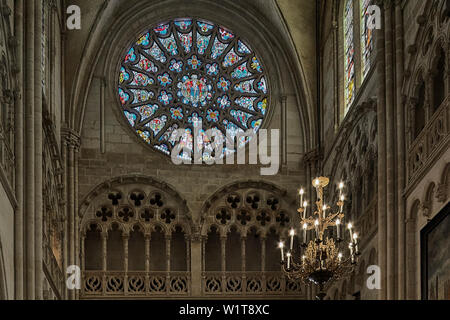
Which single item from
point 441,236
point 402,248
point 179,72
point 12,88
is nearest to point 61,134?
point 179,72

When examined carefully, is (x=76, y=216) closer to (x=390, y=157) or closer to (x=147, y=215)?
(x=147, y=215)

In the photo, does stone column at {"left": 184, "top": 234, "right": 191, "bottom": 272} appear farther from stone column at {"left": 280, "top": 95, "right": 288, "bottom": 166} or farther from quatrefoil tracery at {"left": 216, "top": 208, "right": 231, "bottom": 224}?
stone column at {"left": 280, "top": 95, "right": 288, "bottom": 166}

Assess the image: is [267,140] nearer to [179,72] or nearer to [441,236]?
[179,72]

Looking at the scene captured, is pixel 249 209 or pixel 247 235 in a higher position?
pixel 249 209

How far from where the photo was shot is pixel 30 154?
63.6 feet

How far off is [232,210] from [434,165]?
10.7 metres

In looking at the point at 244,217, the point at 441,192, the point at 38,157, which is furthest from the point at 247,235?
the point at 441,192

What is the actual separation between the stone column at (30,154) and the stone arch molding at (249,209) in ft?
31.1

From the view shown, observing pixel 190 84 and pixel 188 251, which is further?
pixel 190 84

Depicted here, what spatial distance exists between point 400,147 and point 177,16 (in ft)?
36.8

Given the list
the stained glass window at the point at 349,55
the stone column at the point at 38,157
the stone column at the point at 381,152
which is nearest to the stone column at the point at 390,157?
the stone column at the point at 381,152

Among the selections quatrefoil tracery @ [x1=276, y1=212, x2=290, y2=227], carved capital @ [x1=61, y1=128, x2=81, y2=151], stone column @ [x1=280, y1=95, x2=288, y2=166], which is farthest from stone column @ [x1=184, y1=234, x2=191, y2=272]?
carved capital @ [x1=61, y1=128, x2=81, y2=151]

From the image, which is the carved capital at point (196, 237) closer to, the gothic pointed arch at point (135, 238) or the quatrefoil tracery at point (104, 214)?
the gothic pointed arch at point (135, 238)

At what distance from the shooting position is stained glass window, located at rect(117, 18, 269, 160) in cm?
2947
